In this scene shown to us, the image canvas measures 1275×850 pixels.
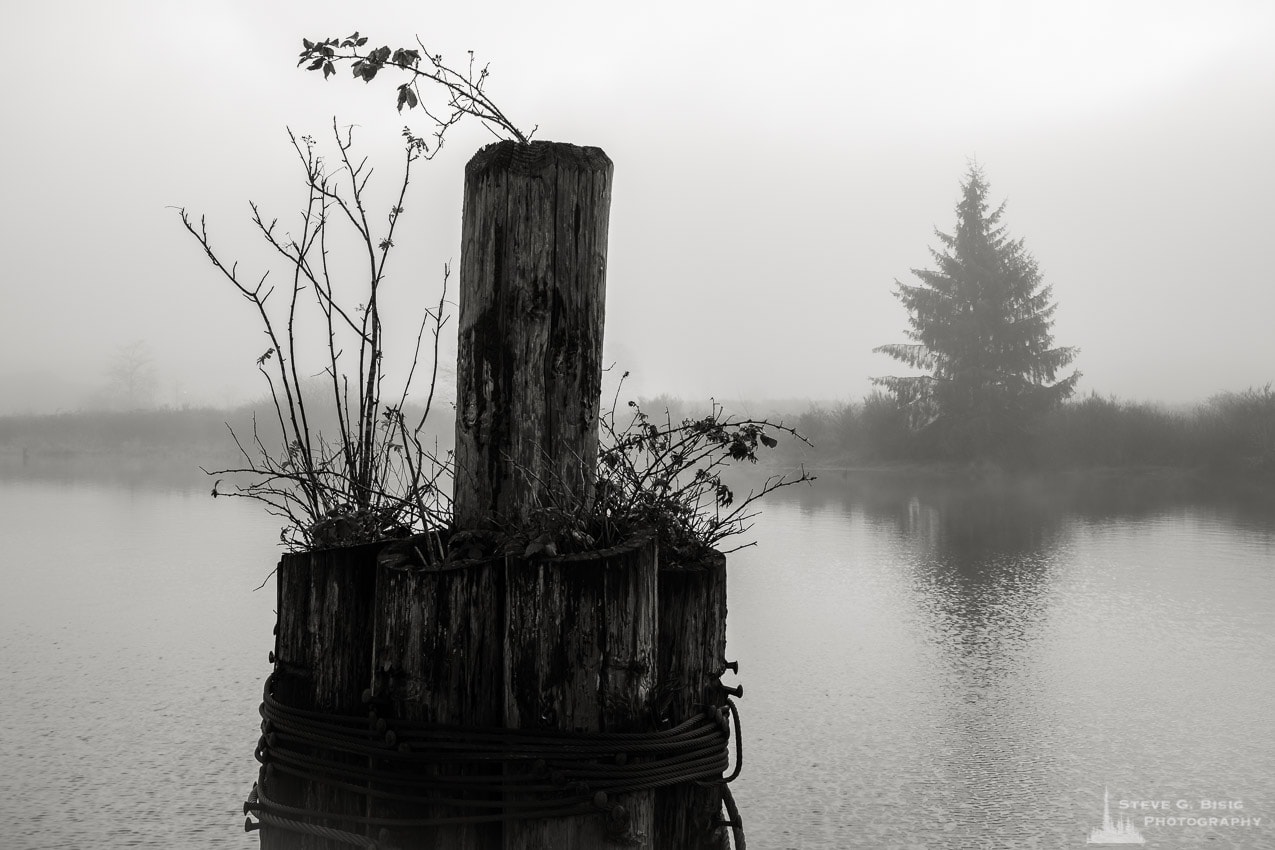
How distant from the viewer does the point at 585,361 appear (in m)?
2.39

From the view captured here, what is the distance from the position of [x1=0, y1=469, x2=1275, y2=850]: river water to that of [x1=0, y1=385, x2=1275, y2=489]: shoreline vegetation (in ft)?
44.9

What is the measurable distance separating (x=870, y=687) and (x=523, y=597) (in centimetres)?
457

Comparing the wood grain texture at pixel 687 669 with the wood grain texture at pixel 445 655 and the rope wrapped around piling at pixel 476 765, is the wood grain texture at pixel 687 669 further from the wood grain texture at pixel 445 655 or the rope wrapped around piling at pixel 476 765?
the wood grain texture at pixel 445 655

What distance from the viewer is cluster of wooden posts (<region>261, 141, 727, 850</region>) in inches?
80.7

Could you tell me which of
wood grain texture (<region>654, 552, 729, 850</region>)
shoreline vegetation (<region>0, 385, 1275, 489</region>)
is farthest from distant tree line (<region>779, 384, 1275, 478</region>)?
wood grain texture (<region>654, 552, 729, 850</region>)

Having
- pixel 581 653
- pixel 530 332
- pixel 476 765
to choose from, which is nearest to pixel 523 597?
pixel 581 653

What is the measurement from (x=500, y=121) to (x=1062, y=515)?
15.2 metres

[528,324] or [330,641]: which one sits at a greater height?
[528,324]

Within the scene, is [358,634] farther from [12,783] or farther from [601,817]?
[12,783]

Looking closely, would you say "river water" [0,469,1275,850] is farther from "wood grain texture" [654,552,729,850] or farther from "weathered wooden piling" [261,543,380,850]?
"weathered wooden piling" [261,543,380,850]

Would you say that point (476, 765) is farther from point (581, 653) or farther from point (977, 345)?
point (977, 345)

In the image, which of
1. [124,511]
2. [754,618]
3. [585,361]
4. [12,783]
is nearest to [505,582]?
[585,361]

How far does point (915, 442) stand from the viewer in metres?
28.9

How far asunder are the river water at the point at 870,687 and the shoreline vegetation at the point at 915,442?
538 inches
